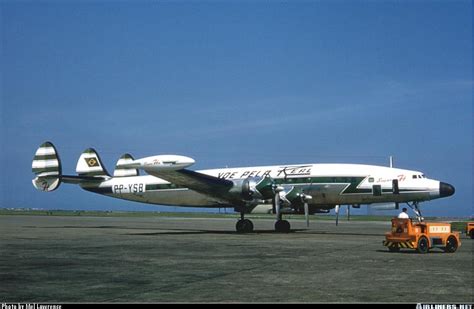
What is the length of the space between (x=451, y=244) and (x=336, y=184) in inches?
418

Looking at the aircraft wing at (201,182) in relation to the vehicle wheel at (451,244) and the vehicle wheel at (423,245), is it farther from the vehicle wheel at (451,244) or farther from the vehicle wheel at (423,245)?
the vehicle wheel at (451,244)

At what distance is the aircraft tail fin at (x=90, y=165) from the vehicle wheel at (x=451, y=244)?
2590cm

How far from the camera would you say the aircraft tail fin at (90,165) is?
128 feet

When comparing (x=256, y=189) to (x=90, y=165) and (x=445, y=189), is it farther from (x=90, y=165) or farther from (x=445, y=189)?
(x=90, y=165)

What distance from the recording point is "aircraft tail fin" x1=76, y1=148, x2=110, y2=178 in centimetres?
3894

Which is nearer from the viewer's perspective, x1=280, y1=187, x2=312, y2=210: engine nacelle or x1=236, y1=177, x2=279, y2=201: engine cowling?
x1=236, y1=177, x2=279, y2=201: engine cowling

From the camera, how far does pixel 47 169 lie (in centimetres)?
3547

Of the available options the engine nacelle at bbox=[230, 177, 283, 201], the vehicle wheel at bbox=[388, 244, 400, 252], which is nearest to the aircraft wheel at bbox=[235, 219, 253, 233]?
the engine nacelle at bbox=[230, 177, 283, 201]

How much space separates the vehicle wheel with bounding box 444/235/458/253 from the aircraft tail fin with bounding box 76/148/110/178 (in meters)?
25.9

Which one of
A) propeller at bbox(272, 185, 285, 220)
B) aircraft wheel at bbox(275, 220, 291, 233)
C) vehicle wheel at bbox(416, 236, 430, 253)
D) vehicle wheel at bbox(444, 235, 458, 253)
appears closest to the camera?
vehicle wheel at bbox(416, 236, 430, 253)

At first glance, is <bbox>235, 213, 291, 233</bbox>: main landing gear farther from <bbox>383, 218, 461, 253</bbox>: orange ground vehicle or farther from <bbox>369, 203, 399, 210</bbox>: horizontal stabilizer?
<bbox>383, 218, 461, 253</bbox>: orange ground vehicle

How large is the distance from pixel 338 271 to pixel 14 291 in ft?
22.8

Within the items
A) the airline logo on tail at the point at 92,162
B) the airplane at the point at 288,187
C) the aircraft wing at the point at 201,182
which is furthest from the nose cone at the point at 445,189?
the airline logo on tail at the point at 92,162

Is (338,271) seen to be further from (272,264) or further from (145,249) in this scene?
(145,249)
